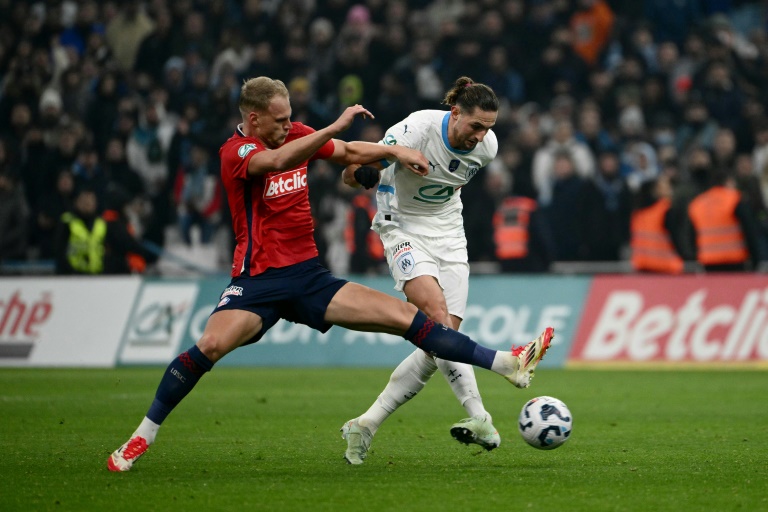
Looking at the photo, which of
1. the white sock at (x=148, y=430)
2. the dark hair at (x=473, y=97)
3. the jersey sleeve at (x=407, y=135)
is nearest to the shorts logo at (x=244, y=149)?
the jersey sleeve at (x=407, y=135)

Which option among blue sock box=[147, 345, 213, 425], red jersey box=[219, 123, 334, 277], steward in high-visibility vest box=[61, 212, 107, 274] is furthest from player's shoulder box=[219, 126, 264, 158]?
steward in high-visibility vest box=[61, 212, 107, 274]

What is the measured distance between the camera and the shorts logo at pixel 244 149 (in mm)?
7105

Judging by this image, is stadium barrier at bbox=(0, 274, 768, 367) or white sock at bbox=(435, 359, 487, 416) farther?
stadium barrier at bbox=(0, 274, 768, 367)

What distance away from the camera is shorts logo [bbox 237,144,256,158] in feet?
23.3

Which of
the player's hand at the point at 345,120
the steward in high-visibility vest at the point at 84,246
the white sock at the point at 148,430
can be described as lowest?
the steward in high-visibility vest at the point at 84,246

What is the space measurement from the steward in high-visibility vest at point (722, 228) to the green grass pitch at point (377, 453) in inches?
116

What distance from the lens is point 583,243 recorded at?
60.3 feet

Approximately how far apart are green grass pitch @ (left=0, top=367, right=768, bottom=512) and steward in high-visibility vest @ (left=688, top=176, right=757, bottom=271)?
9.69ft

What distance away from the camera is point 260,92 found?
716 cm

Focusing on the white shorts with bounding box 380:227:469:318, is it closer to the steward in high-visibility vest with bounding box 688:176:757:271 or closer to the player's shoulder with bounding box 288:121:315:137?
the player's shoulder with bounding box 288:121:315:137

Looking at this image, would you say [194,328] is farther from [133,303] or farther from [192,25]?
[192,25]

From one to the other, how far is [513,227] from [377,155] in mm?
10729

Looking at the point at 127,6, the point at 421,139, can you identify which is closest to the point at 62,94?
the point at 127,6

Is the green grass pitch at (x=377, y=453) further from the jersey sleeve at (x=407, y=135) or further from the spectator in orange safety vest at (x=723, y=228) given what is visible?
the spectator in orange safety vest at (x=723, y=228)
